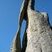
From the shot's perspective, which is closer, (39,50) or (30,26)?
(39,50)

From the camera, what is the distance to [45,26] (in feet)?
50.6

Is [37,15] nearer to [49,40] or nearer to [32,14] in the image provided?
[32,14]

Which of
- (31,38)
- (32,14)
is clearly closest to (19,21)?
(32,14)

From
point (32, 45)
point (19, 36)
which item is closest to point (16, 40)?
point (19, 36)

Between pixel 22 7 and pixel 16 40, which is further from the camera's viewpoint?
pixel 22 7

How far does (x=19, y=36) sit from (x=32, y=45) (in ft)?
5.27

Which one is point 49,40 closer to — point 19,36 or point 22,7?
point 19,36

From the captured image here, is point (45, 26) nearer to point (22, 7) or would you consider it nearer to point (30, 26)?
point (30, 26)

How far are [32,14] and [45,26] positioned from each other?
1.38 metres

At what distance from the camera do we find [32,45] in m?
14.9

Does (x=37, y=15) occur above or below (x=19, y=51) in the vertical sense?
above

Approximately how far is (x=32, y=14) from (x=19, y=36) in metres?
1.28

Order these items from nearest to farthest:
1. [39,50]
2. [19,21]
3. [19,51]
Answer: [39,50] < [19,51] < [19,21]

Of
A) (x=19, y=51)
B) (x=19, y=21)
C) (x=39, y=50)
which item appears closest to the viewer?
(x=39, y=50)
